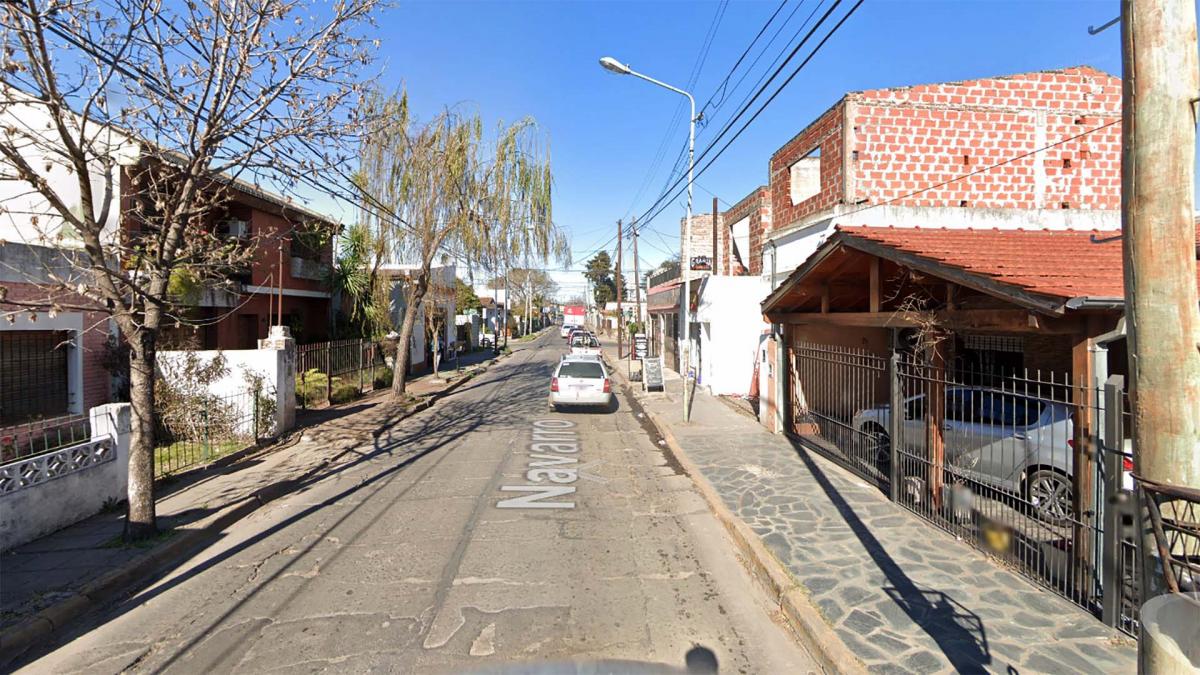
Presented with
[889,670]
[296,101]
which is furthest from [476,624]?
[296,101]

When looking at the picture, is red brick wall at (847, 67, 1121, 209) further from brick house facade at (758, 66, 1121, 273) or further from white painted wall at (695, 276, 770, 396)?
white painted wall at (695, 276, 770, 396)

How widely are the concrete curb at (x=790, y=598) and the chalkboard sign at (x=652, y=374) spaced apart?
11294 millimetres

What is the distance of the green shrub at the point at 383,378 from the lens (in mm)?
18889

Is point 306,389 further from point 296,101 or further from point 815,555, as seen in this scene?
point 815,555

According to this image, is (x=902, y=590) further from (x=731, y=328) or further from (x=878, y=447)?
(x=731, y=328)

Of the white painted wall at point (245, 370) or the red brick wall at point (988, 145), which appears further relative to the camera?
the white painted wall at point (245, 370)

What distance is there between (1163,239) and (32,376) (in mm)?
13743

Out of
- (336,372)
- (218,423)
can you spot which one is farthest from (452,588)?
(336,372)

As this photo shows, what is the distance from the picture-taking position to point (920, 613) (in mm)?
4293

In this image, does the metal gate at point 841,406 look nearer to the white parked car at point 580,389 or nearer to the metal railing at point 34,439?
the white parked car at point 580,389

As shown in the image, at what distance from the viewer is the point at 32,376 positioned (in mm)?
9781

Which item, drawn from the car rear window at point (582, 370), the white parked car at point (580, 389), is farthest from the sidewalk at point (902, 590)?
the car rear window at point (582, 370)

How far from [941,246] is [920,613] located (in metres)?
4.35

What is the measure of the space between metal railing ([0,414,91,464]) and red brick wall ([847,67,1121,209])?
11978 millimetres
